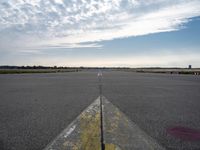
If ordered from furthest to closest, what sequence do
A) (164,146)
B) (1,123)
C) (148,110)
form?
(148,110), (1,123), (164,146)

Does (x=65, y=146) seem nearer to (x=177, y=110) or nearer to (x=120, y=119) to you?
(x=120, y=119)

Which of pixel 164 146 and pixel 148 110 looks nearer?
pixel 164 146

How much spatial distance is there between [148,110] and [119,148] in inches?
181

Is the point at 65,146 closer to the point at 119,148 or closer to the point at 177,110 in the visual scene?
the point at 119,148

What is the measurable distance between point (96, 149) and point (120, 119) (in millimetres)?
2774

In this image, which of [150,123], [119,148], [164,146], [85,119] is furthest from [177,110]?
[119,148]

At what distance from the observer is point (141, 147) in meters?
4.78

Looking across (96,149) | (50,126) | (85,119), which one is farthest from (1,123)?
(96,149)

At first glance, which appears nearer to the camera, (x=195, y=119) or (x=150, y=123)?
(x=150, y=123)

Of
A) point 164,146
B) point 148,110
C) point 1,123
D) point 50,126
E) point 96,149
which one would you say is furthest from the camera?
point 148,110

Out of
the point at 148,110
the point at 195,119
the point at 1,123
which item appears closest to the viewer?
the point at 1,123

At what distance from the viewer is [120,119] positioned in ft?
24.0

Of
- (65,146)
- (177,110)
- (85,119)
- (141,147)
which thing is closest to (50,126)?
(85,119)

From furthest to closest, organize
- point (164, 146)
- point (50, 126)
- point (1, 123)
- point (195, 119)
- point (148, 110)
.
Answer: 1. point (148, 110)
2. point (195, 119)
3. point (1, 123)
4. point (50, 126)
5. point (164, 146)
